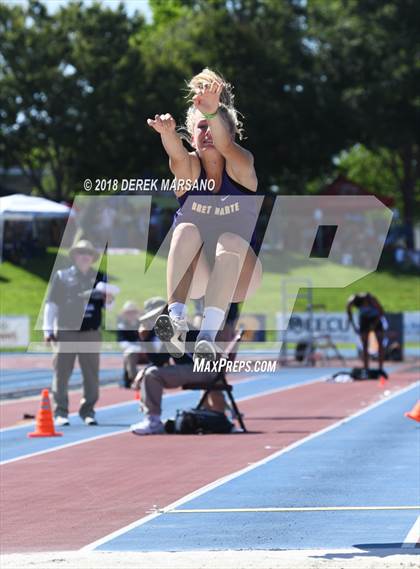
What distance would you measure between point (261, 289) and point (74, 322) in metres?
28.8

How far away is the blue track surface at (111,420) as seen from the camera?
1493 cm

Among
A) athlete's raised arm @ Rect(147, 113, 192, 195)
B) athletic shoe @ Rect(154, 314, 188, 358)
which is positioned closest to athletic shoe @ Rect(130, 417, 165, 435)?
athletic shoe @ Rect(154, 314, 188, 358)

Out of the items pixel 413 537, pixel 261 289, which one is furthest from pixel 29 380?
pixel 261 289

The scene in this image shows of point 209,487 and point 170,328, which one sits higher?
point 170,328

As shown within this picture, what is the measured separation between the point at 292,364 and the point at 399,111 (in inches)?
1099

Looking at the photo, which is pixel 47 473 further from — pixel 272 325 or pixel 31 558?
pixel 272 325

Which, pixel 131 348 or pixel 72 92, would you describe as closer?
pixel 131 348

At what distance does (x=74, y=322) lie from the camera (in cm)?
1648

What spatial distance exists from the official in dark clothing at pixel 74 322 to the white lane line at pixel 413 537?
24.4 ft

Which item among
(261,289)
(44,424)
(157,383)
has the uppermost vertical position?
(261,289)

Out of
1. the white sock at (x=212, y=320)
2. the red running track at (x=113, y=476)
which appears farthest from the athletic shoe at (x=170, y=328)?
the red running track at (x=113, y=476)

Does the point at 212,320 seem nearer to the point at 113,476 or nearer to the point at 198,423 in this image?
the point at 113,476

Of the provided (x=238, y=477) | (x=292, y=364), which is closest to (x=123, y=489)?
(x=238, y=477)

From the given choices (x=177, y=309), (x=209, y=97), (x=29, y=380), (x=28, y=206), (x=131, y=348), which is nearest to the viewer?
(x=209, y=97)
